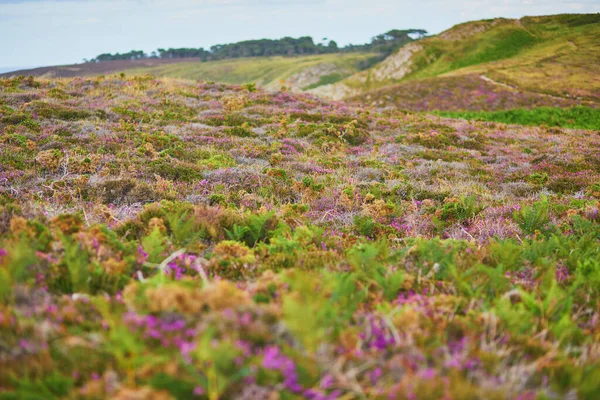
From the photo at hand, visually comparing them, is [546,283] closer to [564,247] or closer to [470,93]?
[564,247]

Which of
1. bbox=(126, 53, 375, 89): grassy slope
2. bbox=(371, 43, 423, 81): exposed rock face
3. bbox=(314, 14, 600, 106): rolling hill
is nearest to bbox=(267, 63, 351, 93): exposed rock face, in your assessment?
bbox=(126, 53, 375, 89): grassy slope

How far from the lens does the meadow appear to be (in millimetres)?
2057

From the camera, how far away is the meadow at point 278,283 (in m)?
2.06

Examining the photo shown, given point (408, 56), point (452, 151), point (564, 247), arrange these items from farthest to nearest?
point (408, 56), point (452, 151), point (564, 247)

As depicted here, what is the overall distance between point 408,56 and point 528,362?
8786 centimetres

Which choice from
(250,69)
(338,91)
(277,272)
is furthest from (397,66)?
(250,69)

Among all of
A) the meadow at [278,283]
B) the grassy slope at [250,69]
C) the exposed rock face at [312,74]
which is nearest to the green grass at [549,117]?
the meadow at [278,283]

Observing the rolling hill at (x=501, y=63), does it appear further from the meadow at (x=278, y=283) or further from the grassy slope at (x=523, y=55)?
the meadow at (x=278, y=283)

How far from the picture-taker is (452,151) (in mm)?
15891

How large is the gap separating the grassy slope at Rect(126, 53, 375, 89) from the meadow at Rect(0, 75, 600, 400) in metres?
131

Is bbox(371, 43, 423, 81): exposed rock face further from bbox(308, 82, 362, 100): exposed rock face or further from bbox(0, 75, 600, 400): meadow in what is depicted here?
bbox(0, 75, 600, 400): meadow

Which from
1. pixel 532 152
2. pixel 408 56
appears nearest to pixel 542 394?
pixel 532 152

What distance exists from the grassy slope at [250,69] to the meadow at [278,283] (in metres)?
131

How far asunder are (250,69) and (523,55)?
118478 mm
